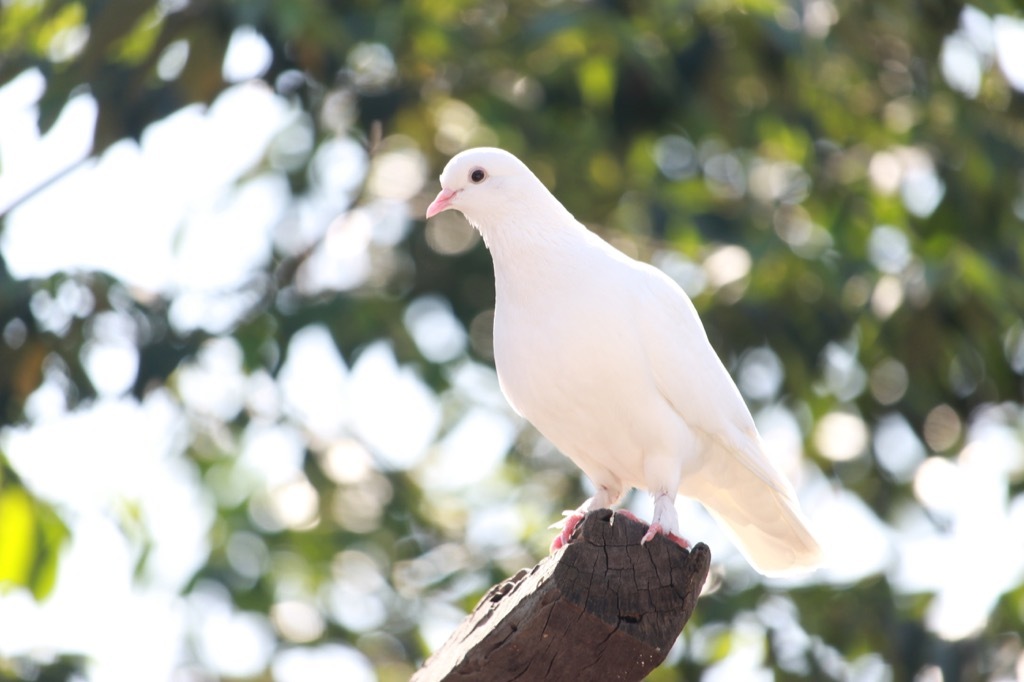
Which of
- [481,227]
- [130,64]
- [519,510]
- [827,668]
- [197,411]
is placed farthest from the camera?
[519,510]

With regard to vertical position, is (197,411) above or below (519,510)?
above

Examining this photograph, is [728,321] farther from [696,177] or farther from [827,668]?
[827,668]

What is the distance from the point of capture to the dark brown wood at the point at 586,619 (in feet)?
11.7

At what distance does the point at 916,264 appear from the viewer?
324 inches

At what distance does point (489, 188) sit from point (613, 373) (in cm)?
114

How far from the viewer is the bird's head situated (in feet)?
18.5

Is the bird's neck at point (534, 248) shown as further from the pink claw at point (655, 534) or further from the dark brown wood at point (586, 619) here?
the dark brown wood at point (586, 619)

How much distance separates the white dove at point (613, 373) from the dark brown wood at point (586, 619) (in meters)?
0.75

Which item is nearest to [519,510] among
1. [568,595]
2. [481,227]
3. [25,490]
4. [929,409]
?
[929,409]

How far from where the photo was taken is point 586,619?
3566 mm

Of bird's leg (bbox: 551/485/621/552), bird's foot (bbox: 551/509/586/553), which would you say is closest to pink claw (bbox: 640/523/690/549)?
bird's foot (bbox: 551/509/586/553)

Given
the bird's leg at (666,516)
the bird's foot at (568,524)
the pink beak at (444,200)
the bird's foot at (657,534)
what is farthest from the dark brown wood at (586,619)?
the pink beak at (444,200)

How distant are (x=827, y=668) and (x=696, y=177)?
3.24 m

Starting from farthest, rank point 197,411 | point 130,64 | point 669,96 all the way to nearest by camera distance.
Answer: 1. point 197,411
2. point 669,96
3. point 130,64
